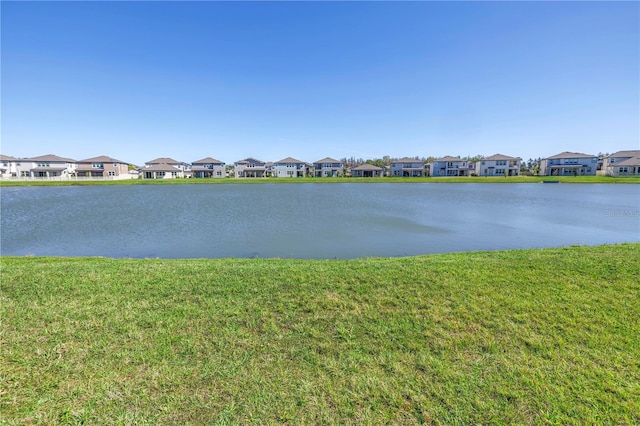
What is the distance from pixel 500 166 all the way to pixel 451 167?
1255cm

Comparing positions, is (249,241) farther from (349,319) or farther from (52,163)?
(52,163)

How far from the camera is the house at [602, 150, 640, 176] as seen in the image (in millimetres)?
70062

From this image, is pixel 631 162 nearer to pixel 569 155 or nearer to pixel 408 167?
pixel 569 155

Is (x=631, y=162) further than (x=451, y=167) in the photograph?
No

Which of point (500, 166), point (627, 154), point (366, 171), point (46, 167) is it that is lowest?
point (366, 171)

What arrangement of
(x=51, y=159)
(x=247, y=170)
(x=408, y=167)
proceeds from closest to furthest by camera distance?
(x=51, y=159)
(x=247, y=170)
(x=408, y=167)

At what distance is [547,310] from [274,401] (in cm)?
488

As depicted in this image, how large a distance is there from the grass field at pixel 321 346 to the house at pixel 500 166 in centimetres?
8665

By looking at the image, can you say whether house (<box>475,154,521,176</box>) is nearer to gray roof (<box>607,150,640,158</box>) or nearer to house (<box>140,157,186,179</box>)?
gray roof (<box>607,150,640,158</box>)

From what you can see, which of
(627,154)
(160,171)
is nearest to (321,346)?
(160,171)

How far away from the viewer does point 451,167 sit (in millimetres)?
84750

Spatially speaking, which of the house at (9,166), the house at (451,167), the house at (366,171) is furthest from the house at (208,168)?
the house at (451,167)

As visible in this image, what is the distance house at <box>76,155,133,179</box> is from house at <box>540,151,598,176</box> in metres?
117

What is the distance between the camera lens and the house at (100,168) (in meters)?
76.8
